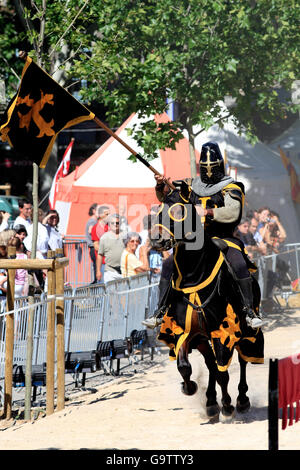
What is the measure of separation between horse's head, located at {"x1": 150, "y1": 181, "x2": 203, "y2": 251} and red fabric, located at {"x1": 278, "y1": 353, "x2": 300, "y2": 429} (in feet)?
4.54

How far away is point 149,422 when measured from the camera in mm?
9383

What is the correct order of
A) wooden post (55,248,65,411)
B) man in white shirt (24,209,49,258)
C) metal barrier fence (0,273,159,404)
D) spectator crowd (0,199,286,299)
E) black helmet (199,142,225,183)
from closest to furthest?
black helmet (199,142,225,183), wooden post (55,248,65,411), metal barrier fence (0,273,159,404), spectator crowd (0,199,286,299), man in white shirt (24,209,49,258)

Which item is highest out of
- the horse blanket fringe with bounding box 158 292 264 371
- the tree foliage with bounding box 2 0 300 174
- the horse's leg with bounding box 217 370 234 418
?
the tree foliage with bounding box 2 0 300 174

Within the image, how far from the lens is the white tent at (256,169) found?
2084 centimetres

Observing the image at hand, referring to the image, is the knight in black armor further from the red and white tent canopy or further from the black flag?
the red and white tent canopy

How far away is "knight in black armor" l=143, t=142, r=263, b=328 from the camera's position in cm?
898

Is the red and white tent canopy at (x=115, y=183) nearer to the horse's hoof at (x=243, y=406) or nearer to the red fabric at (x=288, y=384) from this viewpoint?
the horse's hoof at (x=243, y=406)

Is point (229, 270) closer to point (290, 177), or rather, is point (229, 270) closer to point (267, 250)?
point (267, 250)

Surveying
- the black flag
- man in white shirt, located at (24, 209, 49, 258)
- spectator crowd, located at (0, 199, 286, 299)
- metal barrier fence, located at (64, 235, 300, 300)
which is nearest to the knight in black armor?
the black flag

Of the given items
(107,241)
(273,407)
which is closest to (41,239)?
(107,241)

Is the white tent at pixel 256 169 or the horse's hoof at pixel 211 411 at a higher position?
the white tent at pixel 256 169

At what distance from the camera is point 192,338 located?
8961mm

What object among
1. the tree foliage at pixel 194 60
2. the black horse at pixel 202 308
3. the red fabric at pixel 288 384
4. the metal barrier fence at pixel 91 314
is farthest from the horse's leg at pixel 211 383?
the tree foliage at pixel 194 60

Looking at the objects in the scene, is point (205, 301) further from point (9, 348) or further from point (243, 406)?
point (9, 348)
